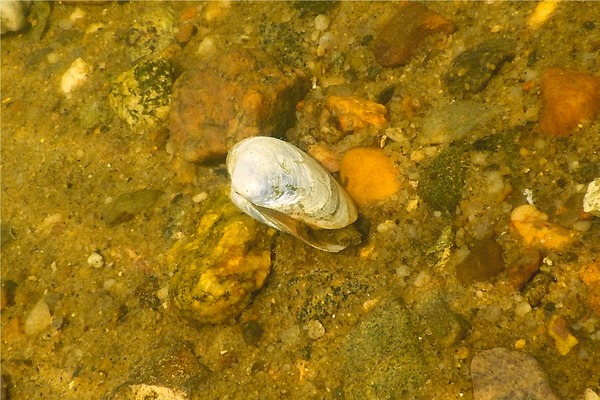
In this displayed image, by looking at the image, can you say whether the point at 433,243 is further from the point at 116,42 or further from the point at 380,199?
the point at 116,42

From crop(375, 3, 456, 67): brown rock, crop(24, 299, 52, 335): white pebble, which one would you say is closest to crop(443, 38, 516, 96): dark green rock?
crop(375, 3, 456, 67): brown rock

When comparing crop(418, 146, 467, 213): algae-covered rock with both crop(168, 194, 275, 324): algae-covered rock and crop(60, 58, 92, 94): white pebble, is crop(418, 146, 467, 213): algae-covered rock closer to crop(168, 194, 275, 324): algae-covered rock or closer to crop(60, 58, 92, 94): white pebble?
crop(168, 194, 275, 324): algae-covered rock

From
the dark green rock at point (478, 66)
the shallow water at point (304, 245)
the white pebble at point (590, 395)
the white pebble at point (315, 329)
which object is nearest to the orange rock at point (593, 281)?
the shallow water at point (304, 245)

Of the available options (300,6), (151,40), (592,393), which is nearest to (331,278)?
(592,393)

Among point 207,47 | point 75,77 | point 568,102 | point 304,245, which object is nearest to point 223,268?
point 304,245

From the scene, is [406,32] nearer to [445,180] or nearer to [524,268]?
[445,180]

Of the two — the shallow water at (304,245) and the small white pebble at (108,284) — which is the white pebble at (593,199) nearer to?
the shallow water at (304,245)

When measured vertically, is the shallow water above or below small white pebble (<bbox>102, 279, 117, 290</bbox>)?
above

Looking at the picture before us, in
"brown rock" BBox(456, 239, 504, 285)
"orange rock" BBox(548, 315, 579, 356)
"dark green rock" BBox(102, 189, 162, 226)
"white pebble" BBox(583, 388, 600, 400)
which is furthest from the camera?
"dark green rock" BBox(102, 189, 162, 226)
